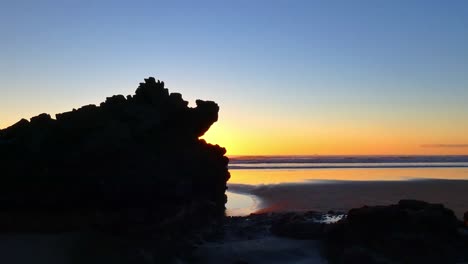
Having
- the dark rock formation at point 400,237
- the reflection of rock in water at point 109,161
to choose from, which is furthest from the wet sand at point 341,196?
the reflection of rock in water at point 109,161

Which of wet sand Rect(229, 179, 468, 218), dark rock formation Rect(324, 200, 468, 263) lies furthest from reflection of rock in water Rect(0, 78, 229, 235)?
wet sand Rect(229, 179, 468, 218)

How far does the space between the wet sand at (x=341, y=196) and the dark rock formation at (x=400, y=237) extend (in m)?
9.26

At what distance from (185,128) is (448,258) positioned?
855 cm

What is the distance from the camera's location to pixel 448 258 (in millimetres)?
13734

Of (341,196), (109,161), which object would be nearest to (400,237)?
(109,161)

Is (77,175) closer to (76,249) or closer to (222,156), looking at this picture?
(76,249)

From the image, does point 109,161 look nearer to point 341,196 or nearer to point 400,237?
point 400,237

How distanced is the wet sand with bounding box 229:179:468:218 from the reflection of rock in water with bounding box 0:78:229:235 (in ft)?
43.0

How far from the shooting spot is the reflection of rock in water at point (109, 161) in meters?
12.6

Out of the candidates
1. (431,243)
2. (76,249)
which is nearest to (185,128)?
(76,249)

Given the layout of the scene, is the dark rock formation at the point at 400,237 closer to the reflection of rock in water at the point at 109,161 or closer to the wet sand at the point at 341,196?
the reflection of rock in water at the point at 109,161

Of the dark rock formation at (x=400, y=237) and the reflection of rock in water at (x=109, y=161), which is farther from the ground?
the reflection of rock in water at (x=109, y=161)

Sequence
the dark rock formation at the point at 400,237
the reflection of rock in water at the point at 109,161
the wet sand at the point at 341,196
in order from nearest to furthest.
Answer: the reflection of rock in water at the point at 109,161 → the dark rock formation at the point at 400,237 → the wet sand at the point at 341,196

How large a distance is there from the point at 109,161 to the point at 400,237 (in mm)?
8497
